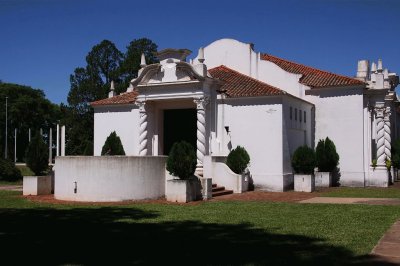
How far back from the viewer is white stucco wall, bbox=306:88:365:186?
25.3 metres

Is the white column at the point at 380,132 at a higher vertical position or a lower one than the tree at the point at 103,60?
lower

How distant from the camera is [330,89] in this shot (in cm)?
2616


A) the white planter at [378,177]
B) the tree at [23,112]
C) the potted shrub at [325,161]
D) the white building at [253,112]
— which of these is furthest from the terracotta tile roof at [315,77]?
the tree at [23,112]

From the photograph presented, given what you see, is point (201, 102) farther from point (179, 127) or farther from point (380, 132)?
point (380, 132)

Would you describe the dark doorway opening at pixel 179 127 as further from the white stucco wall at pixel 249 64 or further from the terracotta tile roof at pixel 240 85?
the white stucco wall at pixel 249 64

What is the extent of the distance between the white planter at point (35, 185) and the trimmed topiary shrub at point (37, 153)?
0.53m

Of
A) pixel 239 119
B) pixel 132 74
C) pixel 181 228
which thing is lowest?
pixel 181 228

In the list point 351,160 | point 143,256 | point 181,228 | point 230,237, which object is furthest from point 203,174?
point 143,256

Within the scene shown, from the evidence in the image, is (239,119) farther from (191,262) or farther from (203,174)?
(191,262)

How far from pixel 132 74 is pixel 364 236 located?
129ft

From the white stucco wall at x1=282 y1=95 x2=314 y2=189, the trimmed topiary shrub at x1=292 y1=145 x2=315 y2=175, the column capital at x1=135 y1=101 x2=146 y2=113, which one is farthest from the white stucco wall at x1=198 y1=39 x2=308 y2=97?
the column capital at x1=135 y1=101 x2=146 y2=113

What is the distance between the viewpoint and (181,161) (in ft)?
59.2

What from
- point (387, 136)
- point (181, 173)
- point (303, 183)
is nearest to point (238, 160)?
point (303, 183)

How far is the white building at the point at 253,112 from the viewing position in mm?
23156
